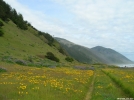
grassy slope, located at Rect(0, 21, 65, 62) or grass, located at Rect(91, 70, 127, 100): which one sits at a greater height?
grassy slope, located at Rect(0, 21, 65, 62)

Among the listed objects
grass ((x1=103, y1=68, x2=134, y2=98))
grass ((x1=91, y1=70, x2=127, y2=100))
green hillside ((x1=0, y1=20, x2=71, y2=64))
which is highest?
green hillside ((x1=0, y1=20, x2=71, y2=64))

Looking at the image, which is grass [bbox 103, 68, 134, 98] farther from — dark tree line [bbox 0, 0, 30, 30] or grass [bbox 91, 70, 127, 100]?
dark tree line [bbox 0, 0, 30, 30]

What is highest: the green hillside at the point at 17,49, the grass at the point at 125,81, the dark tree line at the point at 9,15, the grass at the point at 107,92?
the dark tree line at the point at 9,15

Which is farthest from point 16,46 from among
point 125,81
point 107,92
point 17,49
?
point 107,92

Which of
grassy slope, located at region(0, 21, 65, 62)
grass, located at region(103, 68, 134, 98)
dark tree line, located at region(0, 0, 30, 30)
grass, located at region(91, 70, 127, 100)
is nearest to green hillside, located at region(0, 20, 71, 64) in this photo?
grassy slope, located at region(0, 21, 65, 62)

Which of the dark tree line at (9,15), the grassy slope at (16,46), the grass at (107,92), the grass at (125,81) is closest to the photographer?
the grass at (107,92)

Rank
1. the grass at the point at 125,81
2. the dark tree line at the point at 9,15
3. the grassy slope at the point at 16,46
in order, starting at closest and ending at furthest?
1. the grass at the point at 125,81
2. the grassy slope at the point at 16,46
3. the dark tree line at the point at 9,15

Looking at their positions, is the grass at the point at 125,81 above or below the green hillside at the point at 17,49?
below

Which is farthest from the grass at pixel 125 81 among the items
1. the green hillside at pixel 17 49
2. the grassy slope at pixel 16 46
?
the grassy slope at pixel 16 46

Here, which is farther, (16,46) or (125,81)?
(16,46)

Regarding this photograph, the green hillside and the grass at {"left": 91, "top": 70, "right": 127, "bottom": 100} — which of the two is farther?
the green hillside

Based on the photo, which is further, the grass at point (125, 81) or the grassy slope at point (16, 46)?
the grassy slope at point (16, 46)

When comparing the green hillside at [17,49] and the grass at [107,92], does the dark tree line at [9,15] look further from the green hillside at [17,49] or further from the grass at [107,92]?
the grass at [107,92]

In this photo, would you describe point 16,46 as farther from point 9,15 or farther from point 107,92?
point 107,92
